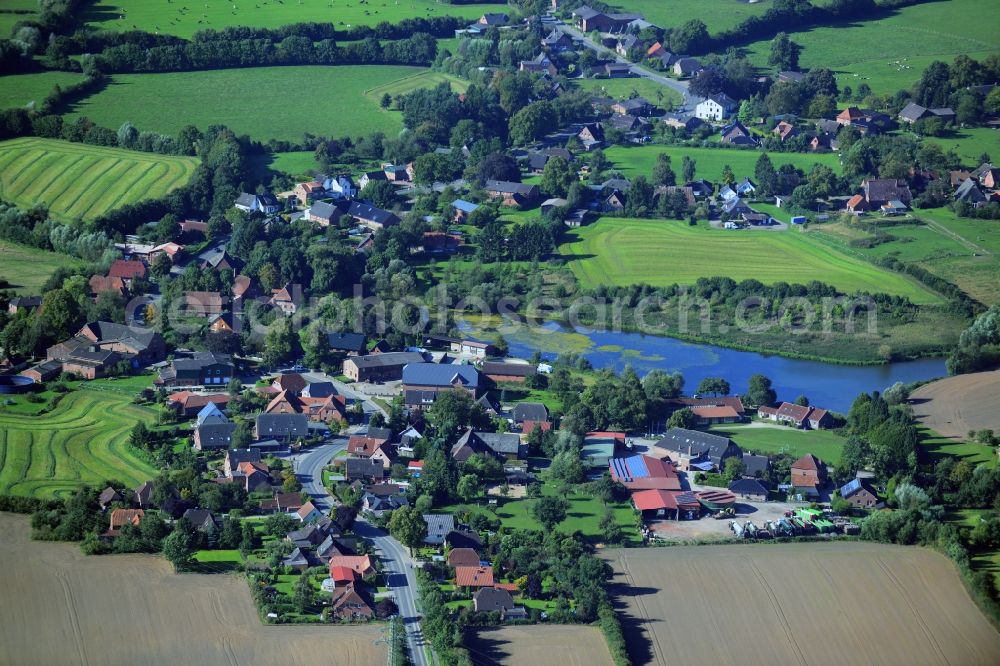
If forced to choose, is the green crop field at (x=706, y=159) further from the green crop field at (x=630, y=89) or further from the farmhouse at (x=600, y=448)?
the farmhouse at (x=600, y=448)

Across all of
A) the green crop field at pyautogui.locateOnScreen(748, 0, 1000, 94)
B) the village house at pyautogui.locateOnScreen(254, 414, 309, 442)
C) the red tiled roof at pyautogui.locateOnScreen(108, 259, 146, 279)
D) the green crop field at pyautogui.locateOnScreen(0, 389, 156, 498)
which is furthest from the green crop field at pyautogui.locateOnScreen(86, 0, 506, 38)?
the village house at pyautogui.locateOnScreen(254, 414, 309, 442)

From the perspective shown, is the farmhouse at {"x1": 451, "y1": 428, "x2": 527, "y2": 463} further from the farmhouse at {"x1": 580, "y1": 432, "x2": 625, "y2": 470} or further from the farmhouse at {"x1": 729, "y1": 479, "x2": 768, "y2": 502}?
the farmhouse at {"x1": 729, "y1": 479, "x2": 768, "y2": 502}

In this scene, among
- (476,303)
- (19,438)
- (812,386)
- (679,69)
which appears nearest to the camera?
(19,438)

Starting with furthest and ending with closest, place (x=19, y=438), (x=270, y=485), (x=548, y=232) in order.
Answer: (x=548, y=232) < (x=19, y=438) < (x=270, y=485)

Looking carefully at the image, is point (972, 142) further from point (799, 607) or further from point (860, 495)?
point (799, 607)

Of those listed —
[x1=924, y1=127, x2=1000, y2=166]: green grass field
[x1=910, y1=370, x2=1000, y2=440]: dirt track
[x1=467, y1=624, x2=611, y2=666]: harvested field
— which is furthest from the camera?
[x1=924, y1=127, x2=1000, y2=166]: green grass field

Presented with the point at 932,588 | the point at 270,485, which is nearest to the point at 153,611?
the point at 270,485

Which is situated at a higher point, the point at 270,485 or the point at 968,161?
the point at 968,161

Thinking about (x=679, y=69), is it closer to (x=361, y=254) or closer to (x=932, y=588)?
(x=361, y=254)
